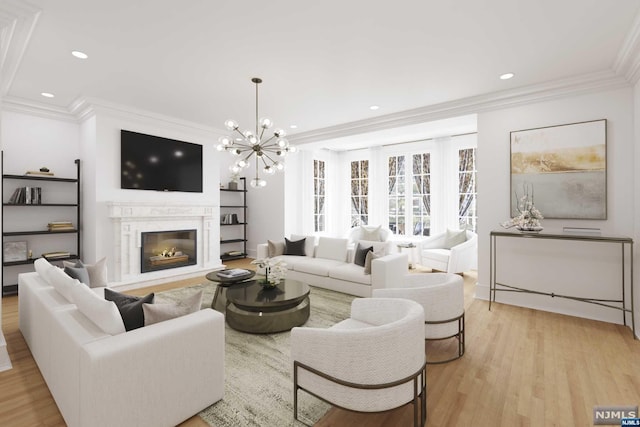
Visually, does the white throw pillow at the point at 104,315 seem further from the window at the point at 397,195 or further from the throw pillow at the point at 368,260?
the window at the point at 397,195

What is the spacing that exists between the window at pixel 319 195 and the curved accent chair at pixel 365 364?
599 centimetres

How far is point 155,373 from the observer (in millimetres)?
1792

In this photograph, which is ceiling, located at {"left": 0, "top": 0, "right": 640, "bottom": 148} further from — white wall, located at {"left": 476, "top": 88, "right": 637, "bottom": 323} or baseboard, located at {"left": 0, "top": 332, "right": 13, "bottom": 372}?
baseboard, located at {"left": 0, "top": 332, "right": 13, "bottom": 372}

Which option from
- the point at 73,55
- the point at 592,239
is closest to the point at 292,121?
the point at 73,55

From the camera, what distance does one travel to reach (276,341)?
3.09 metres

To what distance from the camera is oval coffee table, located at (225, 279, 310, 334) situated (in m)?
3.22

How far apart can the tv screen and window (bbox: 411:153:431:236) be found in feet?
15.7

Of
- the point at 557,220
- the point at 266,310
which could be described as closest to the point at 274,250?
the point at 266,310

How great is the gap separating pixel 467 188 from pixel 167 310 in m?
6.16

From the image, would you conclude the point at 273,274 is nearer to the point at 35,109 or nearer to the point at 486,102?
the point at 486,102

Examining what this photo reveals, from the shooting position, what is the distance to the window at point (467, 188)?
6352 mm

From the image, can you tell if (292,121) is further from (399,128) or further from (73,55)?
(73,55)

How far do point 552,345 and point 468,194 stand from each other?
3.89 metres

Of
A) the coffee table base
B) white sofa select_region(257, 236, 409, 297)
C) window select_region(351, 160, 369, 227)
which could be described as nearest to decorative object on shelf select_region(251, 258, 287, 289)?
the coffee table base
